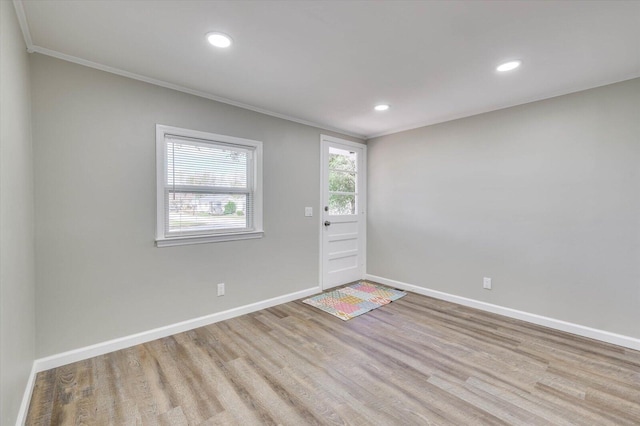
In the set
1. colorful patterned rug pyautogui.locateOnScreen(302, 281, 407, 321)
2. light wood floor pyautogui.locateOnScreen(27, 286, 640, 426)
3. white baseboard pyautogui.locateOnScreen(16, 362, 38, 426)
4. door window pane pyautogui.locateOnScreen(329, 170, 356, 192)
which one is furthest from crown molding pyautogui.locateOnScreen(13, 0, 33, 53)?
colorful patterned rug pyautogui.locateOnScreen(302, 281, 407, 321)

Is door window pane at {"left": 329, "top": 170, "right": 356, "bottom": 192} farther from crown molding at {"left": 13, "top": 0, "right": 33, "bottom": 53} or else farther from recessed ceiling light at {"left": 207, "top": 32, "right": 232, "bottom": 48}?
crown molding at {"left": 13, "top": 0, "right": 33, "bottom": 53}

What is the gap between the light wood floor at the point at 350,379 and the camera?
5.51ft

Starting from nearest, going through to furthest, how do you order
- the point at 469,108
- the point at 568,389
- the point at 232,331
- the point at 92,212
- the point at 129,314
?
the point at 568,389 < the point at 92,212 < the point at 129,314 < the point at 232,331 < the point at 469,108

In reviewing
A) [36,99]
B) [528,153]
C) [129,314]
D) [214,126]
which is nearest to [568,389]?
A: [528,153]

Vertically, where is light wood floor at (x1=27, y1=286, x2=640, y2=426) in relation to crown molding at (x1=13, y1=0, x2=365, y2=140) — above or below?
below

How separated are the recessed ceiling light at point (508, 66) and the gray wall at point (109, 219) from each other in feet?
7.98

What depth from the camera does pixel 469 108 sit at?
3.22 metres

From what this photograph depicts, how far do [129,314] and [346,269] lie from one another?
284 cm

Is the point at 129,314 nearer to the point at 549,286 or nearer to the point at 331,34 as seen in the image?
the point at 331,34

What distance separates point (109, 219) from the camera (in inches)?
92.4

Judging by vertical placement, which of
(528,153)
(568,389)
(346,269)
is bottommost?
(568,389)

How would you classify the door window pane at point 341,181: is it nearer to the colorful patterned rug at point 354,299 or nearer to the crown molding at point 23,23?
the colorful patterned rug at point 354,299

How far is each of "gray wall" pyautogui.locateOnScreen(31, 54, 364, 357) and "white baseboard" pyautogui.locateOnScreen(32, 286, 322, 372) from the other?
53 millimetres

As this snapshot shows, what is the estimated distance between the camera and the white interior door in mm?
4066
